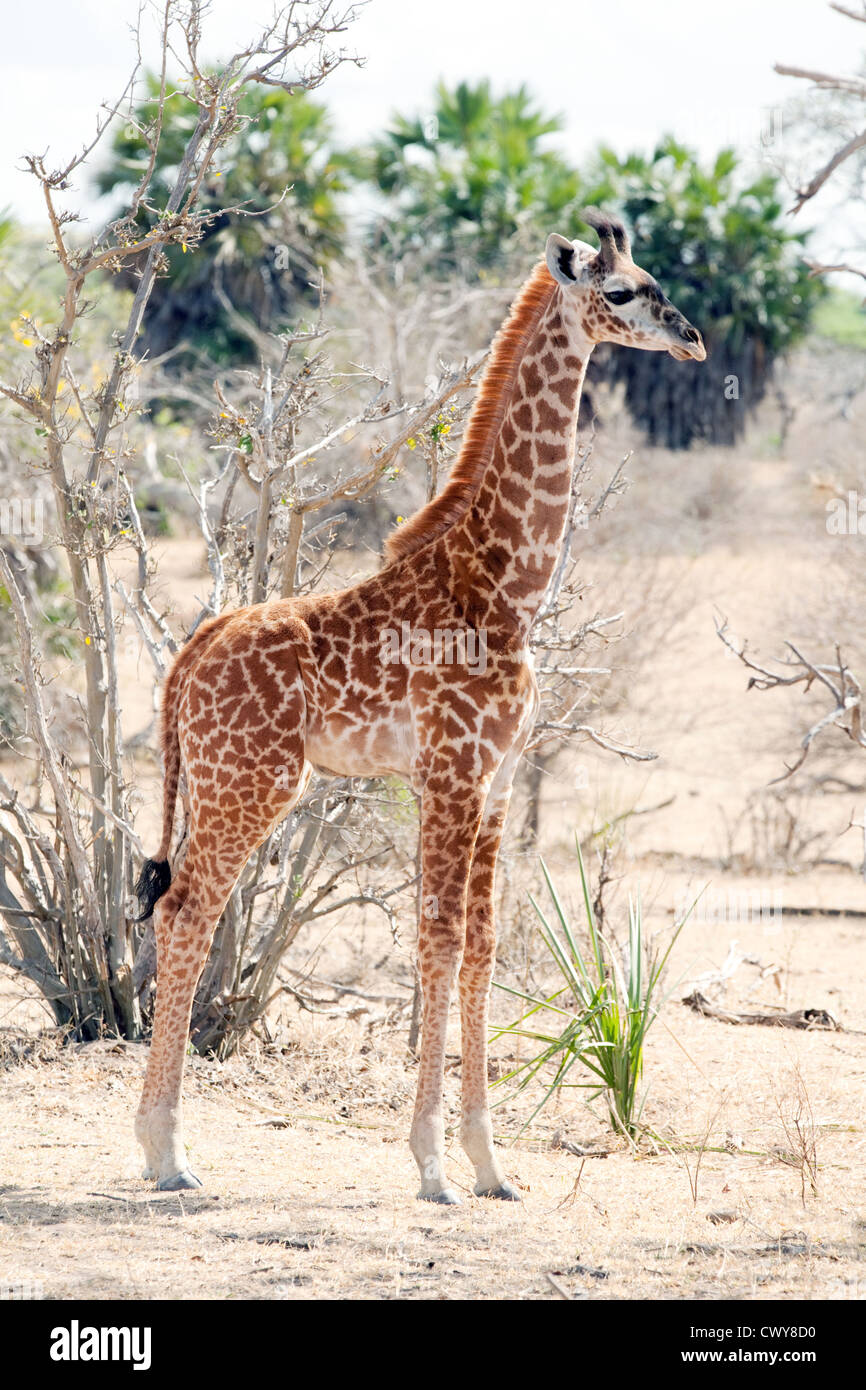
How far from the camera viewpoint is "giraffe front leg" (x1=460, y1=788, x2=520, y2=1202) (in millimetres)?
5297

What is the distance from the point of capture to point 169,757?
575 centimetres

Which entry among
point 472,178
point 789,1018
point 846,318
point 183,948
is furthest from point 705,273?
point 846,318

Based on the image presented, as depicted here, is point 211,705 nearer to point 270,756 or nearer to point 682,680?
point 270,756

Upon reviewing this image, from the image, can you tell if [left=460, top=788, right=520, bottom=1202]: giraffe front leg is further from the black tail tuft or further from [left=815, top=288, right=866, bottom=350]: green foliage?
[left=815, top=288, right=866, bottom=350]: green foliage

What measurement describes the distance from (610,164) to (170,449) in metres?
12.4

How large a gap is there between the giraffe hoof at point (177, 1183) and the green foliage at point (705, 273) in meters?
23.2

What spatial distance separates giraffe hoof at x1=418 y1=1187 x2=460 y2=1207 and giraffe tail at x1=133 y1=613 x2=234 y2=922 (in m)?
1.55

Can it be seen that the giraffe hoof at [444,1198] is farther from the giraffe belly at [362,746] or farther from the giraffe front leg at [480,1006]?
the giraffe belly at [362,746]

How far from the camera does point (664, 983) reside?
924 cm

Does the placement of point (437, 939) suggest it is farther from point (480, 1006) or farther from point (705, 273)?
point (705, 273)

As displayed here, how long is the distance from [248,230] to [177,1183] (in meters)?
22.3

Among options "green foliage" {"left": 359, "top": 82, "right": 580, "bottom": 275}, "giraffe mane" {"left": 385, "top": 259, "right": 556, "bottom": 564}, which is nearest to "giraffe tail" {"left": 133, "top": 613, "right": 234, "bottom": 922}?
"giraffe mane" {"left": 385, "top": 259, "right": 556, "bottom": 564}

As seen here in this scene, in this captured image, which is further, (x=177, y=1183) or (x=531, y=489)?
(x=531, y=489)

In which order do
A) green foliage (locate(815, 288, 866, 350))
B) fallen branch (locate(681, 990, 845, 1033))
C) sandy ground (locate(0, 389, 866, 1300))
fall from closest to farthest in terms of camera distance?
sandy ground (locate(0, 389, 866, 1300)), fallen branch (locate(681, 990, 845, 1033)), green foliage (locate(815, 288, 866, 350))
